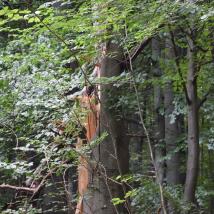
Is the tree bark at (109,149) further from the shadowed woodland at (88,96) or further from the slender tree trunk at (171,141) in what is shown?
the slender tree trunk at (171,141)

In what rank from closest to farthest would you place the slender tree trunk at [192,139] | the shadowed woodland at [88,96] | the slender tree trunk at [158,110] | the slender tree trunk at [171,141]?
the shadowed woodland at [88,96] < the slender tree trunk at [192,139] < the slender tree trunk at [171,141] < the slender tree trunk at [158,110]

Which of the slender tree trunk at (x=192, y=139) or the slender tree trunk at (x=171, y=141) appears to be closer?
the slender tree trunk at (x=192, y=139)

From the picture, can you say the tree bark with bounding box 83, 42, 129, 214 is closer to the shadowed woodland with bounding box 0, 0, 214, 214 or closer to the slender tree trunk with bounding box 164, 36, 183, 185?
the shadowed woodland with bounding box 0, 0, 214, 214

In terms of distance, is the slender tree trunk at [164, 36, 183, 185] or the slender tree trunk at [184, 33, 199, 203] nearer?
the slender tree trunk at [184, 33, 199, 203]

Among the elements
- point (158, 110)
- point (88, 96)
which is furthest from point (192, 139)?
point (158, 110)

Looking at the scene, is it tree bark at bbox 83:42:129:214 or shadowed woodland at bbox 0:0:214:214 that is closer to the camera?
shadowed woodland at bbox 0:0:214:214

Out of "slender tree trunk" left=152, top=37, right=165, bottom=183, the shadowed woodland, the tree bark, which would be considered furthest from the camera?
"slender tree trunk" left=152, top=37, right=165, bottom=183

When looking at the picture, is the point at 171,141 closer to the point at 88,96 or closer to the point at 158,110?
the point at 158,110

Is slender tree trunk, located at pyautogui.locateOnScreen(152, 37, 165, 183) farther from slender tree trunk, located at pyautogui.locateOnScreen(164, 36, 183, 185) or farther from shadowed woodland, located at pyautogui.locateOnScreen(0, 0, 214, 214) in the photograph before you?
shadowed woodland, located at pyautogui.locateOnScreen(0, 0, 214, 214)

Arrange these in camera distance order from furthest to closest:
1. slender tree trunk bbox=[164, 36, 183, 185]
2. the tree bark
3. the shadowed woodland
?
slender tree trunk bbox=[164, 36, 183, 185]
the tree bark
the shadowed woodland

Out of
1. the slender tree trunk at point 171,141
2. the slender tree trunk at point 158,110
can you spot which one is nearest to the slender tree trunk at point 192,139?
the slender tree trunk at point 171,141

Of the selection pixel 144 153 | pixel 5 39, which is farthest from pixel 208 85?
pixel 144 153

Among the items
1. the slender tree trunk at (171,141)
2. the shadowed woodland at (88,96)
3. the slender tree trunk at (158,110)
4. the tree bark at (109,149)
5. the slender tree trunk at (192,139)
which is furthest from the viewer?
the slender tree trunk at (158,110)

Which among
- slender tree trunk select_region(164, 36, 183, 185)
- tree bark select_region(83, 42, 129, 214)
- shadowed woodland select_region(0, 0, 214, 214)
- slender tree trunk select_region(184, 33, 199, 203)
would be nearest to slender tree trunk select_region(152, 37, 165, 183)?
slender tree trunk select_region(164, 36, 183, 185)
